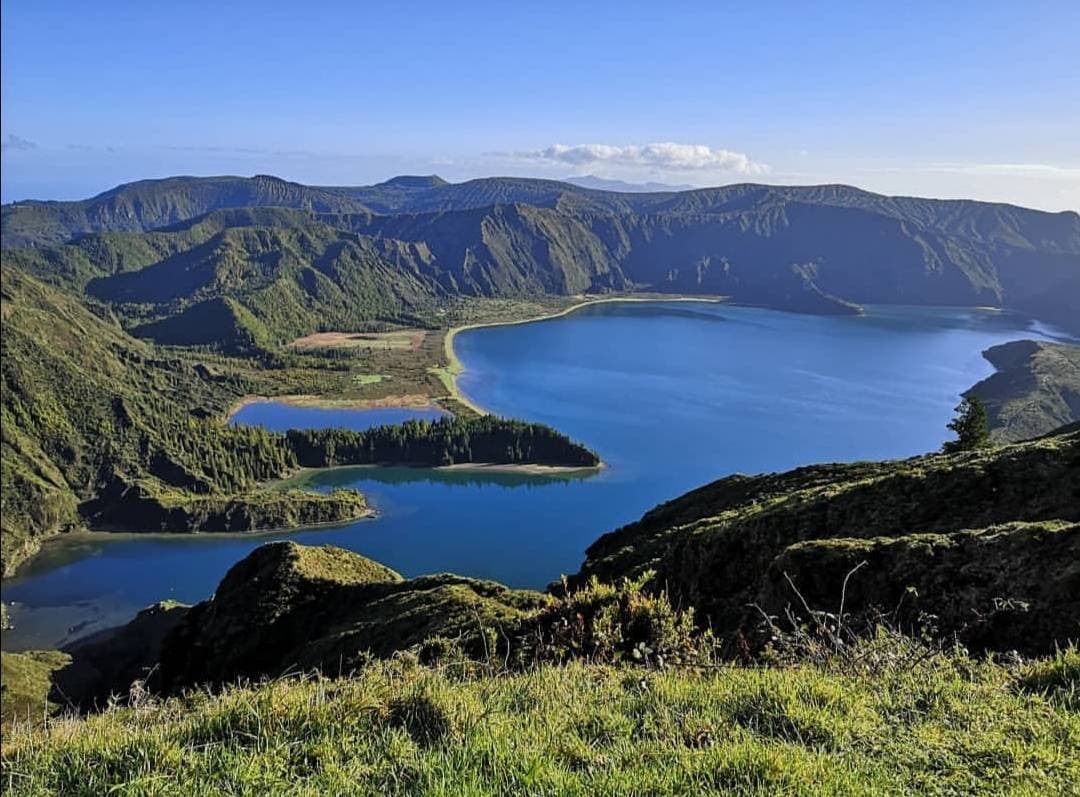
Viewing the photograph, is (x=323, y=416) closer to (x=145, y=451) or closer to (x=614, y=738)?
(x=145, y=451)

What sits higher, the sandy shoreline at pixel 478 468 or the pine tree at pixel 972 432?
the pine tree at pixel 972 432

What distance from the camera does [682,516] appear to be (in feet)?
95.1

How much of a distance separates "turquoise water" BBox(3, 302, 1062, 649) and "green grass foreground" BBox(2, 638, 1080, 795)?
196 feet

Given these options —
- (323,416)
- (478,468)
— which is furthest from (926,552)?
(323,416)

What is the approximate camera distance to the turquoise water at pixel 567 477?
234 ft

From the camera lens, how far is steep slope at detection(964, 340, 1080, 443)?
333 feet

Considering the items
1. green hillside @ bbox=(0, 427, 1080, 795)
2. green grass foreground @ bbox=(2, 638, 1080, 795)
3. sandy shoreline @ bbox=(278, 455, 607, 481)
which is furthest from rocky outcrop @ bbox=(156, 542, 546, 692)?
sandy shoreline @ bbox=(278, 455, 607, 481)

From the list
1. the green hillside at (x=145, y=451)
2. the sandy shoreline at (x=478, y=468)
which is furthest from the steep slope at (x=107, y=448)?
the sandy shoreline at (x=478, y=468)

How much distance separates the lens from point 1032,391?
11550 cm

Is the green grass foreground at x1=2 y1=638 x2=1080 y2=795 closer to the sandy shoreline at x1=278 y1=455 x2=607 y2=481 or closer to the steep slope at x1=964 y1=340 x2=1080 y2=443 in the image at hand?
the sandy shoreline at x1=278 y1=455 x2=607 y2=481

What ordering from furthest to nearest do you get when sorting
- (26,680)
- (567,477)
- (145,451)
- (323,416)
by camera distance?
(323,416)
(145,451)
(567,477)
(26,680)

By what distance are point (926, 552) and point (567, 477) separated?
280 ft

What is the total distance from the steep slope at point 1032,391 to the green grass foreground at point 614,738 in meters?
95.5

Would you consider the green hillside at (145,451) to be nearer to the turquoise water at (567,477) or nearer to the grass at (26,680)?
the turquoise water at (567,477)
